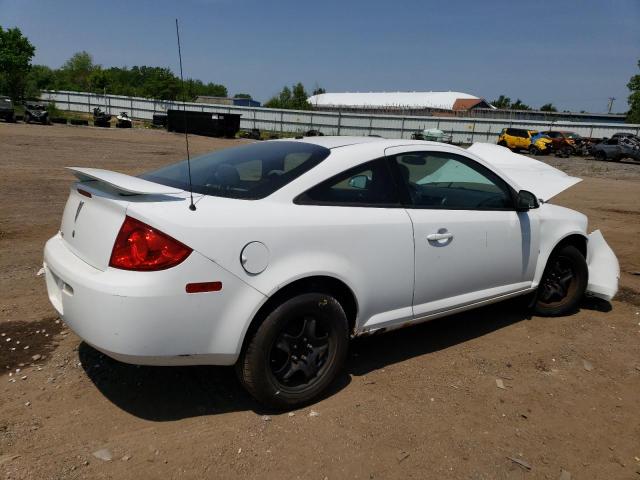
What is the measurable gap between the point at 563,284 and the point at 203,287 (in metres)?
3.48

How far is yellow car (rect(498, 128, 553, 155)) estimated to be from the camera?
31594mm

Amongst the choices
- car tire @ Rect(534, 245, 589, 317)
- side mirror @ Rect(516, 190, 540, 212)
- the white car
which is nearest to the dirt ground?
car tire @ Rect(534, 245, 589, 317)

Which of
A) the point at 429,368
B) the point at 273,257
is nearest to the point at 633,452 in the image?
the point at 429,368

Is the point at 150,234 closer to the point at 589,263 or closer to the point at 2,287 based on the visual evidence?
the point at 2,287

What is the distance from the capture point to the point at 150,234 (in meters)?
2.37

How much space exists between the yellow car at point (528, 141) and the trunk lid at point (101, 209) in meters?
33.1

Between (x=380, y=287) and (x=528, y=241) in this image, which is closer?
(x=380, y=287)

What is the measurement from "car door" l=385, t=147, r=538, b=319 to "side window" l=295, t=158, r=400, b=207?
12 cm

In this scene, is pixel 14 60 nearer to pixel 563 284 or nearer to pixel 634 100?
pixel 563 284

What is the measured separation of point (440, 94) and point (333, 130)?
189 feet

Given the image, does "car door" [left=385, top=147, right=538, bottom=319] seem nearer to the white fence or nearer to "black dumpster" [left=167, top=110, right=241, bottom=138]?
"black dumpster" [left=167, top=110, right=241, bottom=138]

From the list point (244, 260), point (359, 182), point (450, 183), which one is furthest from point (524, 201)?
point (244, 260)

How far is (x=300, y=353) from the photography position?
2.84 m

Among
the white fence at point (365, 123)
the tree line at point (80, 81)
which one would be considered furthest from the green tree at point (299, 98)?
→ the white fence at point (365, 123)
